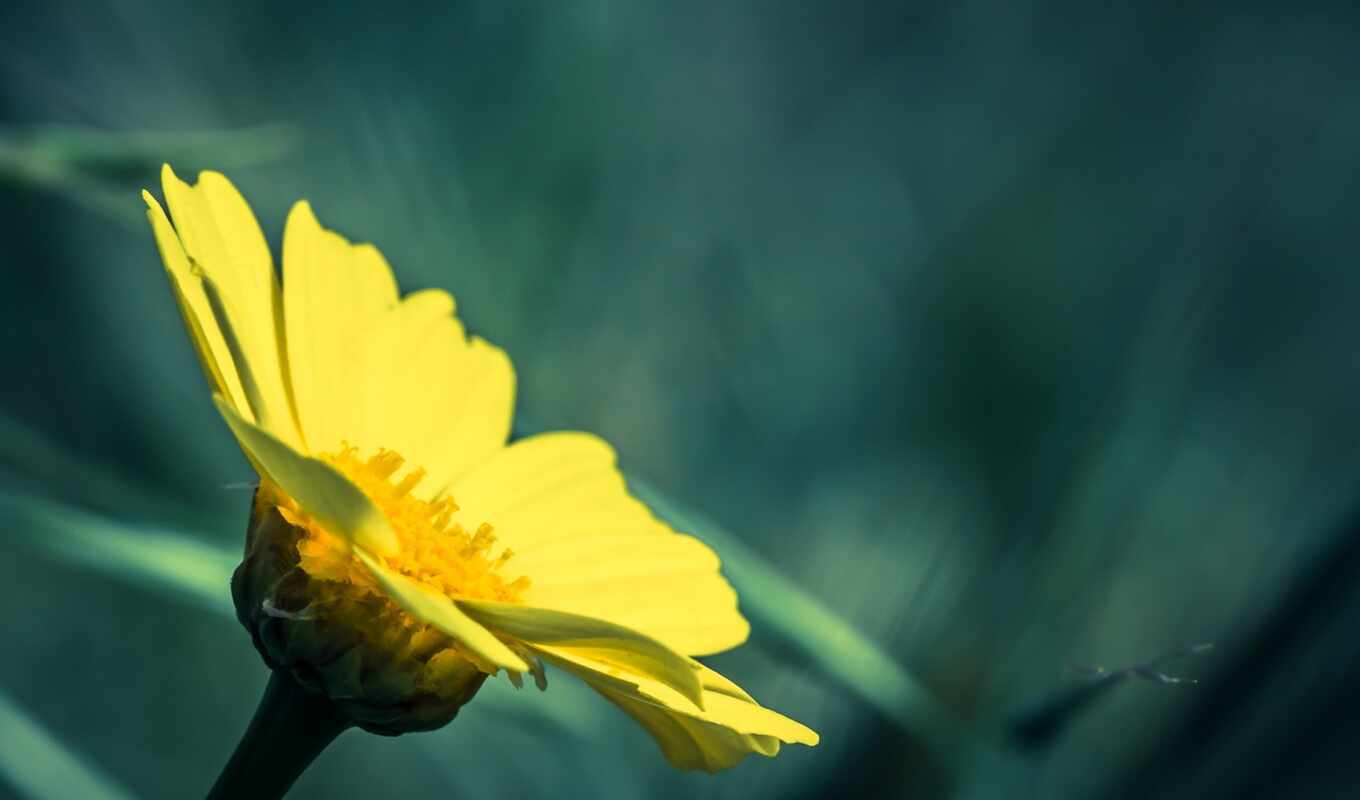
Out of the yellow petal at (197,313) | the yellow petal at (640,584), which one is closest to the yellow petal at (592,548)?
the yellow petal at (640,584)

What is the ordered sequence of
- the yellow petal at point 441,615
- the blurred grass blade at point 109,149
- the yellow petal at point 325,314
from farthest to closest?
the blurred grass blade at point 109,149 → the yellow petal at point 325,314 → the yellow petal at point 441,615

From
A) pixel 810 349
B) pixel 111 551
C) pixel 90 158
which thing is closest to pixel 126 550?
pixel 111 551

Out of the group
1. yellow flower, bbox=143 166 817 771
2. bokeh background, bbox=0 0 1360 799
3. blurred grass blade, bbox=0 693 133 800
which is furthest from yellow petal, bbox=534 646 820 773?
blurred grass blade, bbox=0 693 133 800

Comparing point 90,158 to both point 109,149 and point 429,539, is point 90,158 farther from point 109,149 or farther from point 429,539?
point 429,539

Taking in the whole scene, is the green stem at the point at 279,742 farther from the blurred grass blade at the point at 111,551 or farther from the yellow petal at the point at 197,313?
the blurred grass blade at the point at 111,551

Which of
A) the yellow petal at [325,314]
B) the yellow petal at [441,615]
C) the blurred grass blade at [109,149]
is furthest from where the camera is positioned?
the blurred grass blade at [109,149]

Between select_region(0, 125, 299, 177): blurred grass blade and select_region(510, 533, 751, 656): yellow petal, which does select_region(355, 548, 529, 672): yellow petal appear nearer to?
select_region(510, 533, 751, 656): yellow petal

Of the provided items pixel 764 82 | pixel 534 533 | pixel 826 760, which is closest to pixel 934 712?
pixel 826 760
